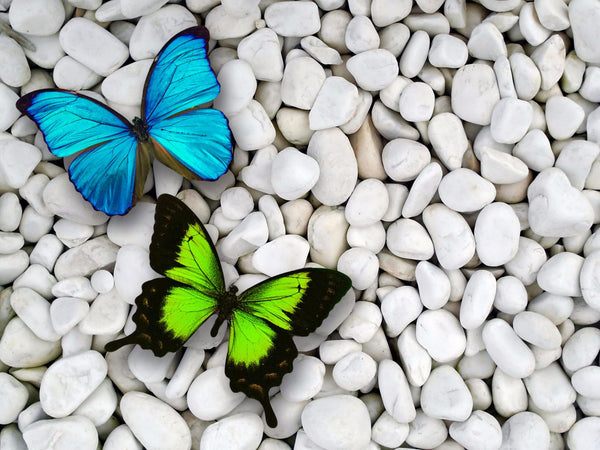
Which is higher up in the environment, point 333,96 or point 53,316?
point 333,96

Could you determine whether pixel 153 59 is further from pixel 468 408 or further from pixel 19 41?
pixel 468 408

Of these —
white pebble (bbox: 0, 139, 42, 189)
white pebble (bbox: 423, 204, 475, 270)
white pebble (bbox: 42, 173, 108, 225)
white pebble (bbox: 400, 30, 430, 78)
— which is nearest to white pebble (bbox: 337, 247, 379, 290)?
white pebble (bbox: 423, 204, 475, 270)

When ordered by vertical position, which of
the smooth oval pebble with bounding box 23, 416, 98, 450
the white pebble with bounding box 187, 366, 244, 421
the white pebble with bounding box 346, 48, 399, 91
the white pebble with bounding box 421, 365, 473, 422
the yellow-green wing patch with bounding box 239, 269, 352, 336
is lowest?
the smooth oval pebble with bounding box 23, 416, 98, 450

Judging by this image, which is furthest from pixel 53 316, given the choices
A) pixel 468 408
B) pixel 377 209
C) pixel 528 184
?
pixel 528 184

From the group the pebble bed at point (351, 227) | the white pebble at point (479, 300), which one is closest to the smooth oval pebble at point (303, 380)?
the pebble bed at point (351, 227)

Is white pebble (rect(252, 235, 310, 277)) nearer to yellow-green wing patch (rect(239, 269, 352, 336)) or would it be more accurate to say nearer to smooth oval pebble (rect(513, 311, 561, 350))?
yellow-green wing patch (rect(239, 269, 352, 336))
